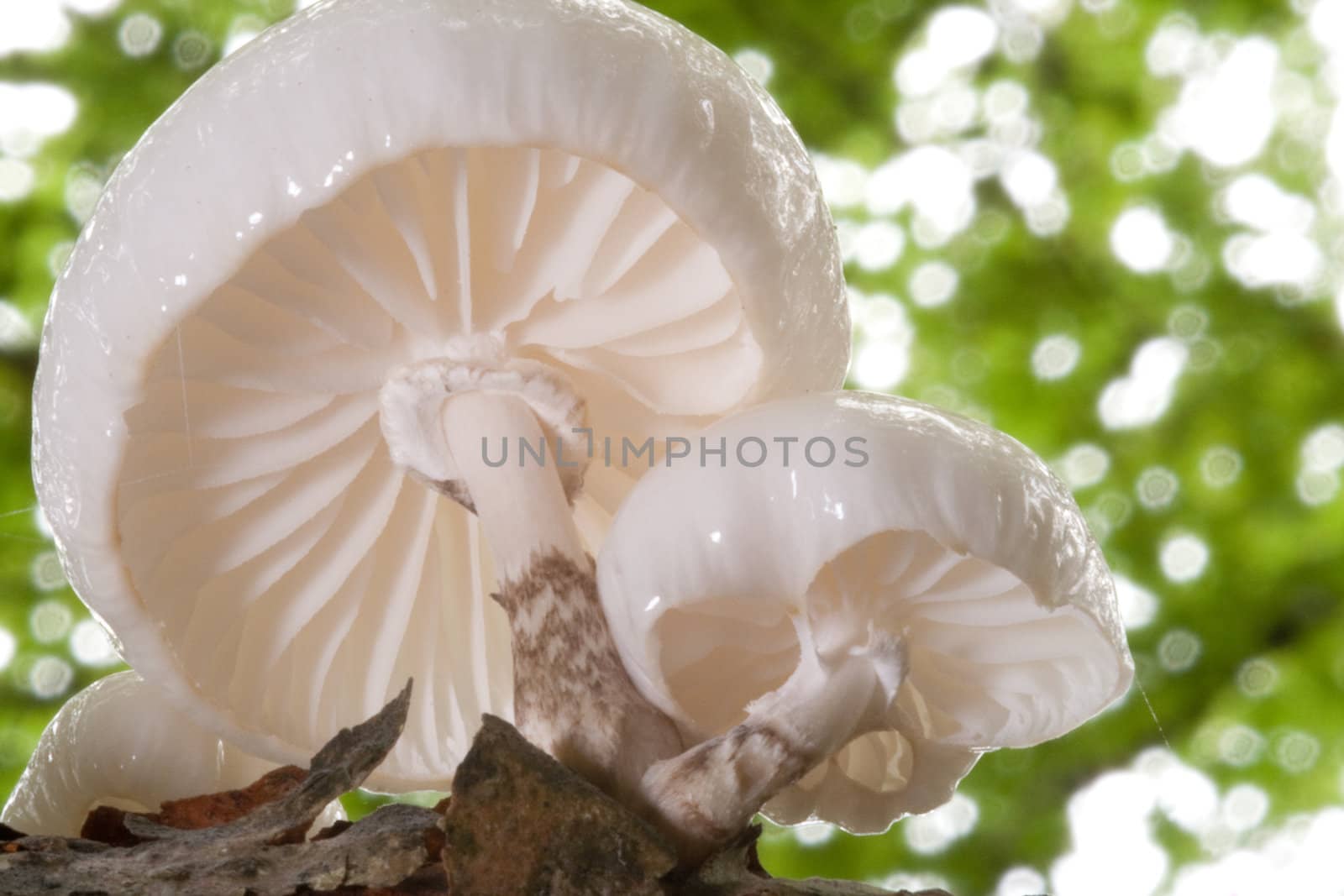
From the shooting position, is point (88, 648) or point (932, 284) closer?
point (88, 648)

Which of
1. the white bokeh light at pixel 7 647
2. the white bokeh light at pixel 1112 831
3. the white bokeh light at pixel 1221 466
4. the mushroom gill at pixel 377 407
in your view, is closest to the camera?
the mushroom gill at pixel 377 407

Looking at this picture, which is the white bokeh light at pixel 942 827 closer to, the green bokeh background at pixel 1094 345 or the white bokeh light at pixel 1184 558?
the green bokeh background at pixel 1094 345

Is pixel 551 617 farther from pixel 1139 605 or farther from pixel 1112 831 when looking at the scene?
pixel 1139 605

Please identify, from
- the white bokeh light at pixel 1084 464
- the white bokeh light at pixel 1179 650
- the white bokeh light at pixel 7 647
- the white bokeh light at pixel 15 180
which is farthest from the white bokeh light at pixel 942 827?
the white bokeh light at pixel 15 180

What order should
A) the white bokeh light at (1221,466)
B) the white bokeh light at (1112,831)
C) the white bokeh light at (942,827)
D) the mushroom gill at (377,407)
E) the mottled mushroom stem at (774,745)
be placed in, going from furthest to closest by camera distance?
the white bokeh light at (1221,466)
the white bokeh light at (942,827)
the white bokeh light at (1112,831)
the mushroom gill at (377,407)
the mottled mushroom stem at (774,745)

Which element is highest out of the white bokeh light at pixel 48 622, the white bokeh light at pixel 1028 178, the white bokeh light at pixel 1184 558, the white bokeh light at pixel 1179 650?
the white bokeh light at pixel 1028 178

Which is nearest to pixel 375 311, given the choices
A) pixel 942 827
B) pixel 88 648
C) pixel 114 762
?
pixel 114 762

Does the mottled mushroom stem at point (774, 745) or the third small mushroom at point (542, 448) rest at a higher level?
the third small mushroom at point (542, 448)
